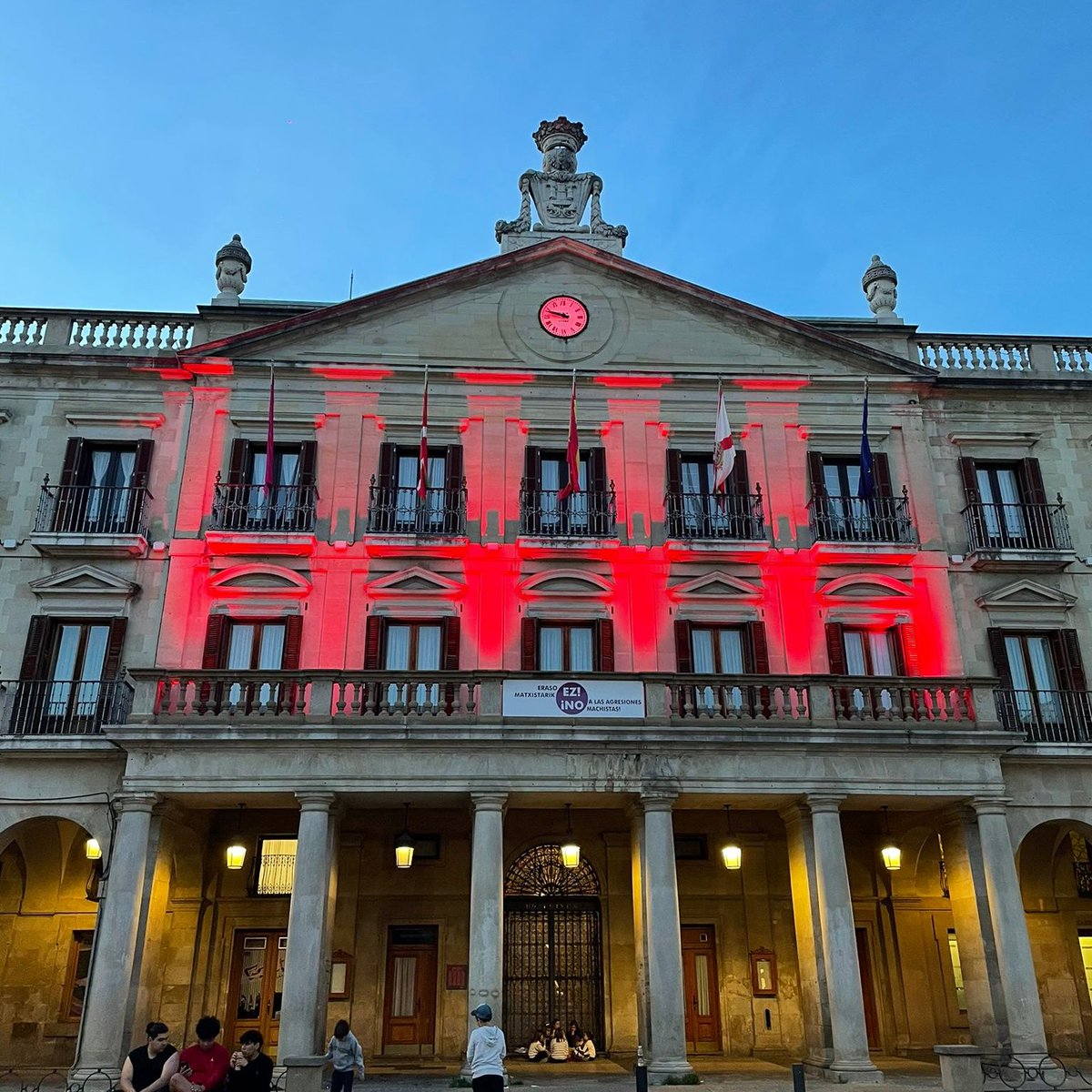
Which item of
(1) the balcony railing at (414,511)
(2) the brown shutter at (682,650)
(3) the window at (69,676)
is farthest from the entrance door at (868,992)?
(3) the window at (69,676)

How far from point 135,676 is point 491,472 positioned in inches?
349

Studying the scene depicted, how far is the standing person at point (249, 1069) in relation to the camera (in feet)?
35.4

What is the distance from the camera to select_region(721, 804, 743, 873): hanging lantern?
21656 mm

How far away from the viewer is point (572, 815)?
23266 millimetres

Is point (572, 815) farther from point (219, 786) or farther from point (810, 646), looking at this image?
point (219, 786)

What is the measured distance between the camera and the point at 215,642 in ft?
72.3

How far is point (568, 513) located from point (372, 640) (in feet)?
17.1

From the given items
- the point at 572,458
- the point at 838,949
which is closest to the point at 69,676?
the point at 572,458

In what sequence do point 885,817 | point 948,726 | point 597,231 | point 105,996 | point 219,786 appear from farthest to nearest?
point 597,231
point 885,817
point 948,726
point 219,786
point 105,996

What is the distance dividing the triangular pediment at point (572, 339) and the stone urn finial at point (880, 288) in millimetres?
2444

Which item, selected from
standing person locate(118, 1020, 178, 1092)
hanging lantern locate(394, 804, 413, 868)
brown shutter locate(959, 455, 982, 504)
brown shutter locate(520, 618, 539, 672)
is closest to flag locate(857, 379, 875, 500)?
Answer: brown shutter locate(959, 455, 982, 504)

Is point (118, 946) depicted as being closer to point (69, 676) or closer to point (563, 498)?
point (69, 676)

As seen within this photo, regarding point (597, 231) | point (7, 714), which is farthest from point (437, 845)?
point (597, 231)

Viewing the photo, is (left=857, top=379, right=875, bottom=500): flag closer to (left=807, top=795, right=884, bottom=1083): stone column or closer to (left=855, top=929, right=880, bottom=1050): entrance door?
(left=807, top=795, right=884, bottom=1083): stone column
